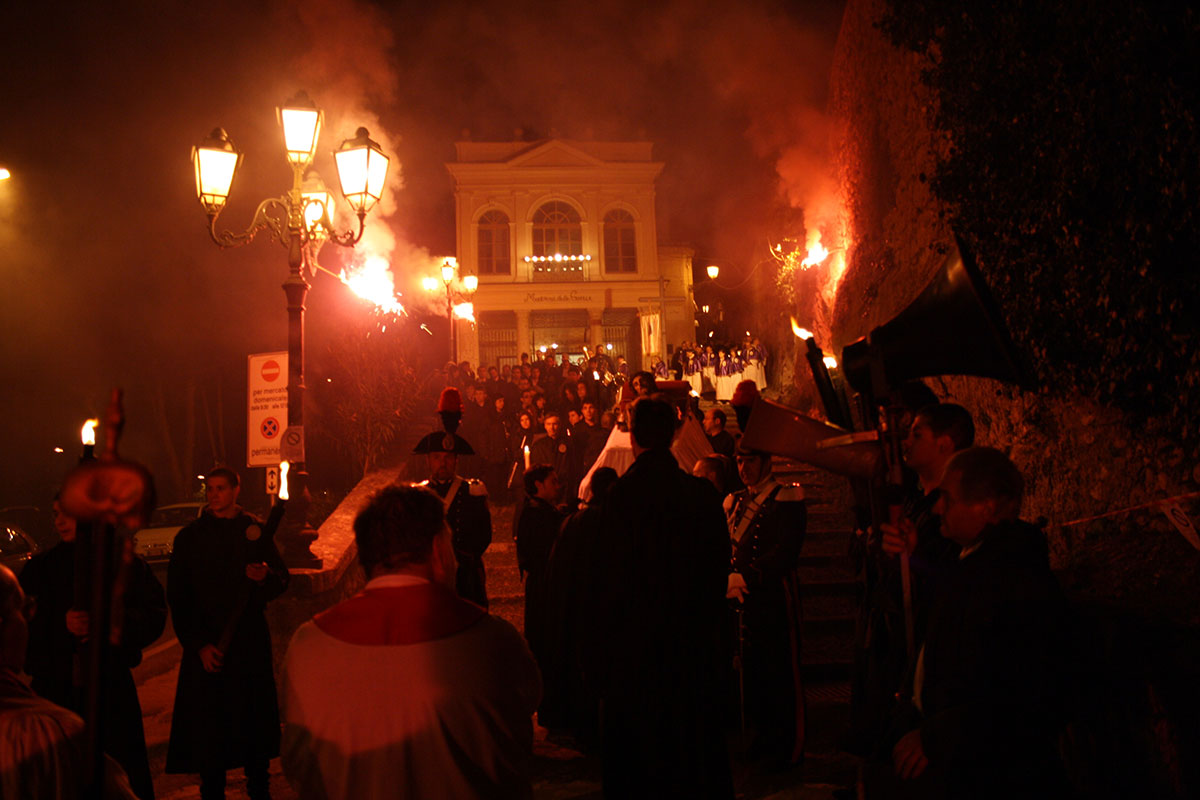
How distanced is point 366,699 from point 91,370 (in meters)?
21.4

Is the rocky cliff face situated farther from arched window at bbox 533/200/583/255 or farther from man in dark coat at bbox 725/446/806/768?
arched window at bbox 533/200/583/255

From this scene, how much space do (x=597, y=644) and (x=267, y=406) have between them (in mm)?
5608

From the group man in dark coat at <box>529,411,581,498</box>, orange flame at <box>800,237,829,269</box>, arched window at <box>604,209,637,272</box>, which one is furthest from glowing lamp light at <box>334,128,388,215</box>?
arched window at <box>604,209,637,272</box>

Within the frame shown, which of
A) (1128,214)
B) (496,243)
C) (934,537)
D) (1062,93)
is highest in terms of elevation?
(496,243)

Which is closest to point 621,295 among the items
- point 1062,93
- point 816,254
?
point 816,254

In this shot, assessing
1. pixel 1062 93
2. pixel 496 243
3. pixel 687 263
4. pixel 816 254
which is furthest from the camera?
pixel 687 263

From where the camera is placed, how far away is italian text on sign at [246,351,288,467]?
766 centimetres

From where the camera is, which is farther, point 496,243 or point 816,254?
point 496,243

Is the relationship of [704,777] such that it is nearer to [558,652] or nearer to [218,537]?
[558,652]

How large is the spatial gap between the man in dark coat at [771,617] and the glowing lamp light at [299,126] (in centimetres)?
550

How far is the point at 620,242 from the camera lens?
3806 cm

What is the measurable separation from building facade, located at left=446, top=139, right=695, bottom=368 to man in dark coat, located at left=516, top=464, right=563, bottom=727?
30251 mm

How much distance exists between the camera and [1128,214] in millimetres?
4539

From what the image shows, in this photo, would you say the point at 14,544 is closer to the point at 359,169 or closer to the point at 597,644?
the point at 359,169
